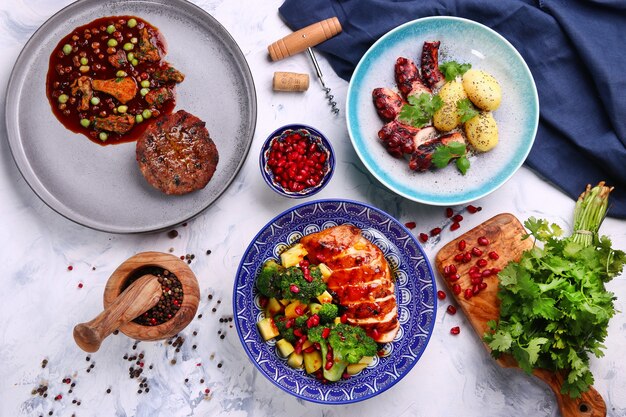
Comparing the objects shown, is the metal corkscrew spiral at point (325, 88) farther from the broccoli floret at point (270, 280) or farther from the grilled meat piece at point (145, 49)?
the broccoli floret at point (270, 280)

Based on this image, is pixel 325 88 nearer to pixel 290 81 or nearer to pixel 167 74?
pixel 290 81

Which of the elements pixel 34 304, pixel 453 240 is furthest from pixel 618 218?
pixel 34 304

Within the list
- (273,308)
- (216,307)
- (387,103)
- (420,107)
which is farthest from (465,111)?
(216,307)

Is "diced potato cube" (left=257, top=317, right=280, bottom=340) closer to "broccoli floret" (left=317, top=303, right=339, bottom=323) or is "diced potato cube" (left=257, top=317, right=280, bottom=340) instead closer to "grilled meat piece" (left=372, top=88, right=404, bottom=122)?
"broccoli floret" (left=317, top=303, right=339, bottom=323)

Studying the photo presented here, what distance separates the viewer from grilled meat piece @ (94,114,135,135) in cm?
418

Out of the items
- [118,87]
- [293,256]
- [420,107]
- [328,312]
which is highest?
[118,87]

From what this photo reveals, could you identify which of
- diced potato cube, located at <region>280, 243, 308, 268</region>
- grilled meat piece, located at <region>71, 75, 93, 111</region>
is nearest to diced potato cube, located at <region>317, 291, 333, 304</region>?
diced potato cube, located at <region>280, 243, 308, 268</region>

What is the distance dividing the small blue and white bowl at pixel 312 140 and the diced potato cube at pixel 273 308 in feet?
2.39

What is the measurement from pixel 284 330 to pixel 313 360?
28 centimetres

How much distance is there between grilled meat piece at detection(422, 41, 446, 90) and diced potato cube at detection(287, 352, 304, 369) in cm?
211

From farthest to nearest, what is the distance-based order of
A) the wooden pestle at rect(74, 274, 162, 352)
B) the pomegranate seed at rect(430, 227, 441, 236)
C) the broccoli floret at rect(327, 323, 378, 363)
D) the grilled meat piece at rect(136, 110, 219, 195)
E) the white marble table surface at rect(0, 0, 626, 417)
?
the pomegranate seed at rect(430, 227, 441, 236), the white marble table surface at rect(0, 0, 626, 417), the grilled meat piece at rect(136, 110, 219, 195), the broccoli floret at rect(327, 323, 378, 363), the wooden pestle at rect(74, 274, 162, 352)

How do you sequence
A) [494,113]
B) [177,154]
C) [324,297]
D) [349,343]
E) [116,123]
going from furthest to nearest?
[494,113] → [116,123] → [177,154] → [324,297] → [349,343]

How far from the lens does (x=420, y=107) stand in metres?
4.10

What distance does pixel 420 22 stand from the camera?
421 cm
